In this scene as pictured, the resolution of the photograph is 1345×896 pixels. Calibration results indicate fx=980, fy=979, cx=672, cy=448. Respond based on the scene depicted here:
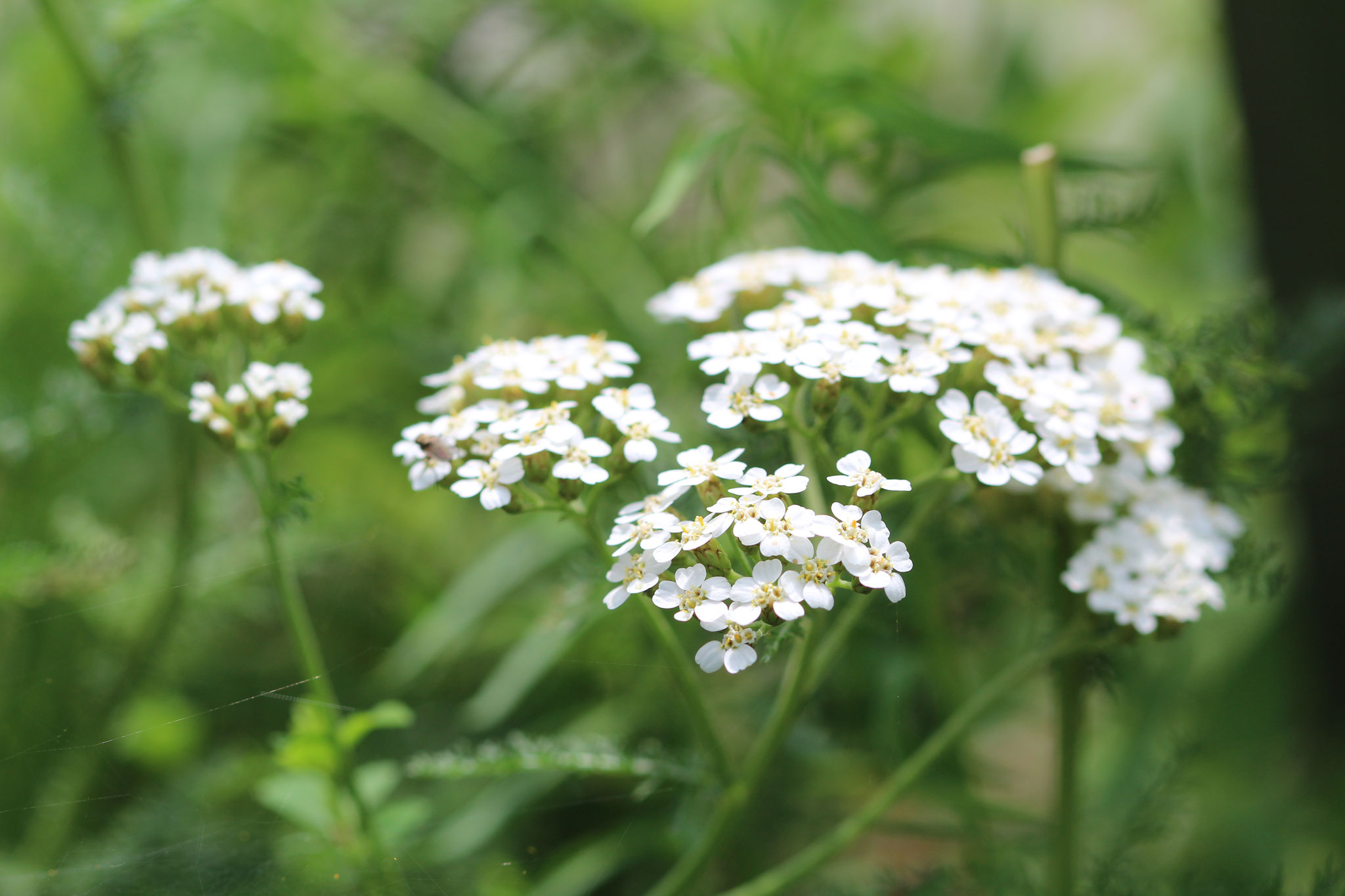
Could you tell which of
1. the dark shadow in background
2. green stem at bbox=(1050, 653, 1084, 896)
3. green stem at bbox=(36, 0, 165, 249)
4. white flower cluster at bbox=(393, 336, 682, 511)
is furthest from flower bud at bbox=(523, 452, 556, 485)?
the dark shadow in background

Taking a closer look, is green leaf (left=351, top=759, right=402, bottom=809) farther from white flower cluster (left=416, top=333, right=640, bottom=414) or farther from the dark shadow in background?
the dark shadow in background

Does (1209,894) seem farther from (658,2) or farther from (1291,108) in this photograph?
(658,2)

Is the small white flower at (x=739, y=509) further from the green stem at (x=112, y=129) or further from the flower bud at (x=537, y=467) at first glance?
the green stem at (x=112, y=129)

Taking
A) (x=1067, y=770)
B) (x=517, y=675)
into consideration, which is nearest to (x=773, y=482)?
(x=1067, y=770)

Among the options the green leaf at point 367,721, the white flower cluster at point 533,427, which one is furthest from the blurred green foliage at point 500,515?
the white flower cluster at point 533,427

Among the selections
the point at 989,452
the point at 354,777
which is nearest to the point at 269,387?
the point at 354,777
